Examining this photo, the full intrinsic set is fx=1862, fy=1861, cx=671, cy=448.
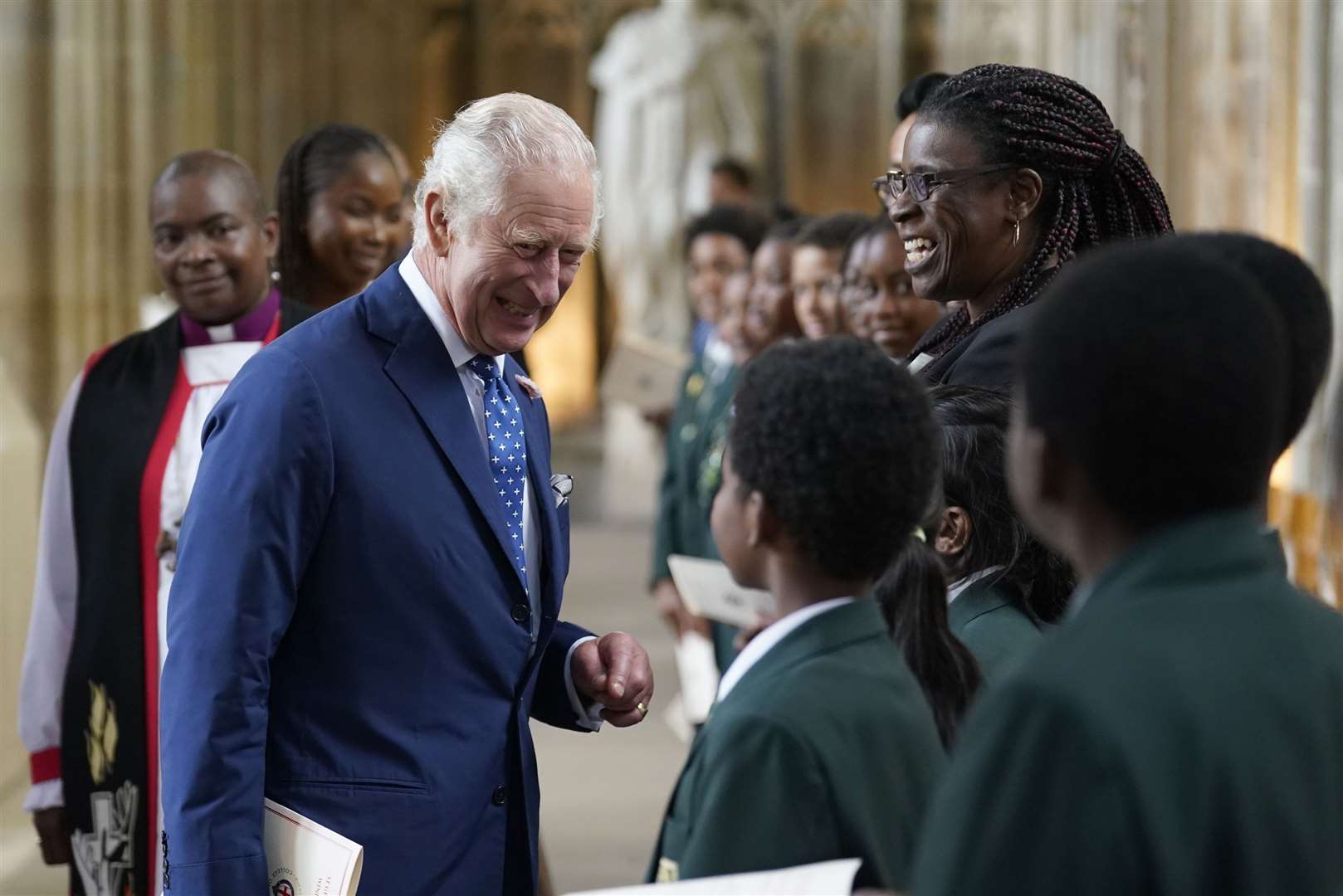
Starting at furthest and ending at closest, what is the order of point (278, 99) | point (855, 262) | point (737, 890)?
1. point (278, 99)
2. point (855, 262)
3. point (737, 890)

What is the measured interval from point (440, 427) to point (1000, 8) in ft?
49.2

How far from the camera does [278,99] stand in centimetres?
1378

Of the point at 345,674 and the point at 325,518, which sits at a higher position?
the point at 325,518

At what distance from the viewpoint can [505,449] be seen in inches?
103

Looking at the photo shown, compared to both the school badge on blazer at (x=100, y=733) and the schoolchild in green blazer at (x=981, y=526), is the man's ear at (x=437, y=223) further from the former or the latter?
the school badge on blazer at (x=100, y=733)

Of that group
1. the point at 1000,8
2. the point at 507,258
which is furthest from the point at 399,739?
the point at 1000,8

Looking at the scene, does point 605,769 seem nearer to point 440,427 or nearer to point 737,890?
point 440,427

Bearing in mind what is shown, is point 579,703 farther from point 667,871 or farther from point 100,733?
point 100,733

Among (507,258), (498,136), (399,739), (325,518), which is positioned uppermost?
(498,136)

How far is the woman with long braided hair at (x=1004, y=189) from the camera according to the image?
2.77m

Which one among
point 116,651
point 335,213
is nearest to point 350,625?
point 116,651

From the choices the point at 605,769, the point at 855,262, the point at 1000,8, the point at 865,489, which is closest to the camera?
the point at 865,489

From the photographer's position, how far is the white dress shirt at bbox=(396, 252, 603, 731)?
255 centimetres

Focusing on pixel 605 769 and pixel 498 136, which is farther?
pixel 605 769
